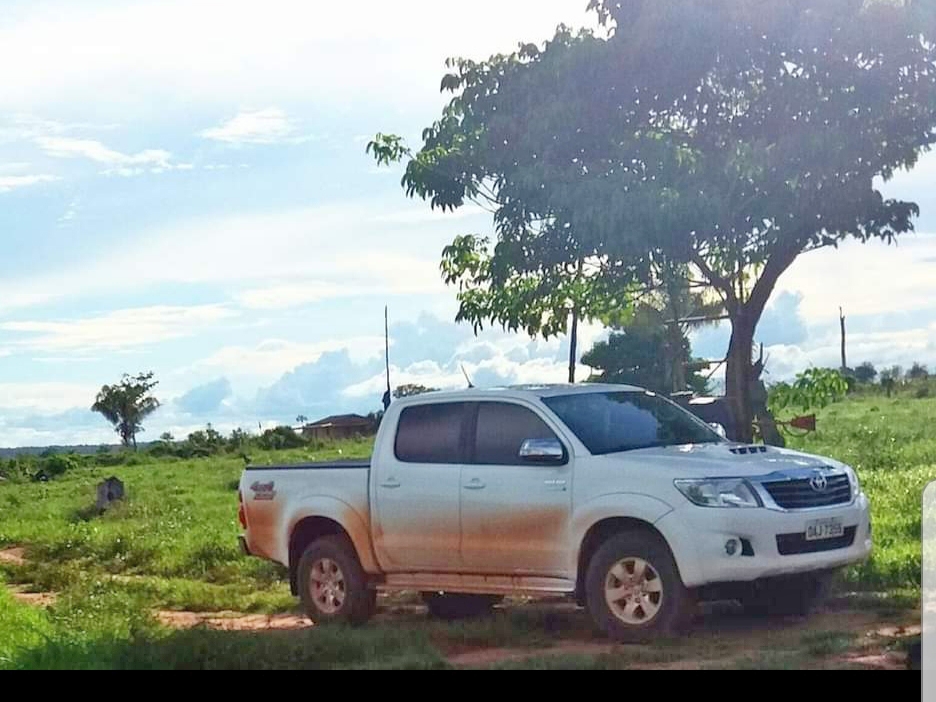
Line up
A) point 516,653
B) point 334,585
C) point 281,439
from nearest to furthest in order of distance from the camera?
1. point 516,653
2. point 334,585
3. point 281,439

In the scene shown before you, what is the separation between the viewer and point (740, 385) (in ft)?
43.5

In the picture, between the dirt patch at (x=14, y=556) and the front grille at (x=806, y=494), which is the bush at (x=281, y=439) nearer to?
the dirt patch at (x=14, y=556)

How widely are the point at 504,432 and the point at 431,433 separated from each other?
695 mm

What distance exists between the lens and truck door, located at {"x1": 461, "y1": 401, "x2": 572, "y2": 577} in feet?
32.0

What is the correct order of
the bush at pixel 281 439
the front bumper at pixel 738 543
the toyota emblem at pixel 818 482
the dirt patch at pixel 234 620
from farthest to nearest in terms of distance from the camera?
the bush at pixel 281 439 < the dirt patch at pixel 234 620 < the toyota emblem at pixel 818 482 < the front bumper at pixel 738 543

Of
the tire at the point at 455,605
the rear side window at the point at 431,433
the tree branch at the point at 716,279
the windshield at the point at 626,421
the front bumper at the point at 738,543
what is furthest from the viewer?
the tree branch at the point at 716,279

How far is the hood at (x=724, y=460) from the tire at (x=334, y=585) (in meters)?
2.42

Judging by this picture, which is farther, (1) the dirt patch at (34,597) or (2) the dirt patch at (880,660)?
(1) the dirt patch at (34,597)

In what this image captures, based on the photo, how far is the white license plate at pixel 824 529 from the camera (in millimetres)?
9352

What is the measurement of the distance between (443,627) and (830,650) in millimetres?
3226

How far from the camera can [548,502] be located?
386 inches

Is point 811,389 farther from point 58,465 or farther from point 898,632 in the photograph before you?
point 58,465

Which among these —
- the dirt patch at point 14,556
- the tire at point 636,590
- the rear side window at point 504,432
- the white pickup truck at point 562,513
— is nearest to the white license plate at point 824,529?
the white pickup truck at point 562,513

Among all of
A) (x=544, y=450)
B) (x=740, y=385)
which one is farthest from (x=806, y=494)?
(x=740, y=385)
